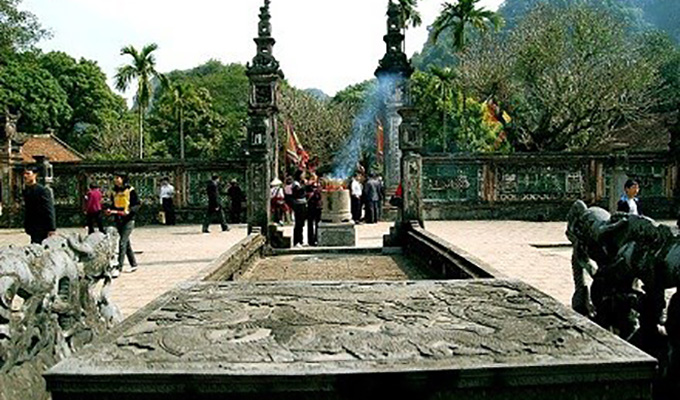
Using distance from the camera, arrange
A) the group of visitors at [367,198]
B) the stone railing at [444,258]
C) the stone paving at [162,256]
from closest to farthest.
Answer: the stone railing at [444,258]
the stone paving at [162,256]
the group of visitors at [367,198]

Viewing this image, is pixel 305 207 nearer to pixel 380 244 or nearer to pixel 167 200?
pixel 380 244

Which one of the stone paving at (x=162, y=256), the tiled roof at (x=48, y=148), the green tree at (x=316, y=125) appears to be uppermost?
the green tree at (x=316, y=125)

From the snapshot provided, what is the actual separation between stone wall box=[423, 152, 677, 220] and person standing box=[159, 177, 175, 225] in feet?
26.5

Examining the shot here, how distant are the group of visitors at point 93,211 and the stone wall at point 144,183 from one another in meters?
7.93

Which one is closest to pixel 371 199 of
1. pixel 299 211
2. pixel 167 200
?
pixel 167 200

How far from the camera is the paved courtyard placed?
9.45 meters

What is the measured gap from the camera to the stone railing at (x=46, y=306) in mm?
3508

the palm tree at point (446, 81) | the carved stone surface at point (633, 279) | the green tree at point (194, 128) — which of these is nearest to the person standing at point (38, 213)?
the carved stone surface at point (633, 279)

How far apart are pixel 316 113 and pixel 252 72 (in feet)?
87.9

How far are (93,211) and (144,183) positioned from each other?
8774 millimetres

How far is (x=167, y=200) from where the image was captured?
20516 mm

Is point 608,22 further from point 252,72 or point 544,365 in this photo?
point 544,365

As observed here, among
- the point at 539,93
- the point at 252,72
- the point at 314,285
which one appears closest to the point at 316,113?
the point at 539,93

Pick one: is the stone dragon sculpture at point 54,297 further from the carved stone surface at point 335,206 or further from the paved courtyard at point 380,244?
the carved stone surface at point 335,206
